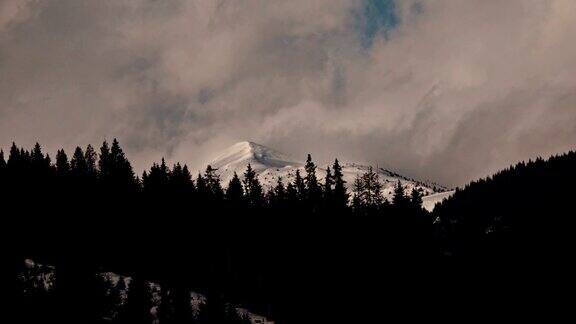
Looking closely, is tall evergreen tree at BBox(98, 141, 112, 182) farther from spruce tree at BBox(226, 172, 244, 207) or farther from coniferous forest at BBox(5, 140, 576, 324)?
spruce tree at BBox(226, 172, 244, 207)

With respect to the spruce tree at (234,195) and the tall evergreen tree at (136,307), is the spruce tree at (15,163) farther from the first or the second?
the tall evergreen tree at (136,307)

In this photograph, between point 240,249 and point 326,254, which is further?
point 240,249

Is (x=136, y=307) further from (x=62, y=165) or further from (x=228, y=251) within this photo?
(x=62, y=165)


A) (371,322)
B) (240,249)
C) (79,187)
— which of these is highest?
(79,187)

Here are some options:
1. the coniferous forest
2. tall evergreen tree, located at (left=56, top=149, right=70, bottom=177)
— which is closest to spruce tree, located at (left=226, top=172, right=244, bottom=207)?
the coniferous forest

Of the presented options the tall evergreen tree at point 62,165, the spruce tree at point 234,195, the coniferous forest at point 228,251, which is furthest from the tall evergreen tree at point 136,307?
the tall evergreen tree at point 62,165

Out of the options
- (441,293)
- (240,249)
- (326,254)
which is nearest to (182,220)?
A: (240,249)

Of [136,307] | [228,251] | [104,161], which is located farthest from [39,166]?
[136,307]

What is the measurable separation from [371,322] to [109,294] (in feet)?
93.6

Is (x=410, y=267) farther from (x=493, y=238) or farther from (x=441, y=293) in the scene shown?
(x=493, y=238)

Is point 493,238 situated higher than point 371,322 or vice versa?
point 493,238

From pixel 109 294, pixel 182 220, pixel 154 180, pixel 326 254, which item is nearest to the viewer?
pixel 109 294

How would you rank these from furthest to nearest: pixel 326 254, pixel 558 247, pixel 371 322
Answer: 1. pixel 558 247
2. pixel 326 254
3. pixel 371 322

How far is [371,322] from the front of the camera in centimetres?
7206
